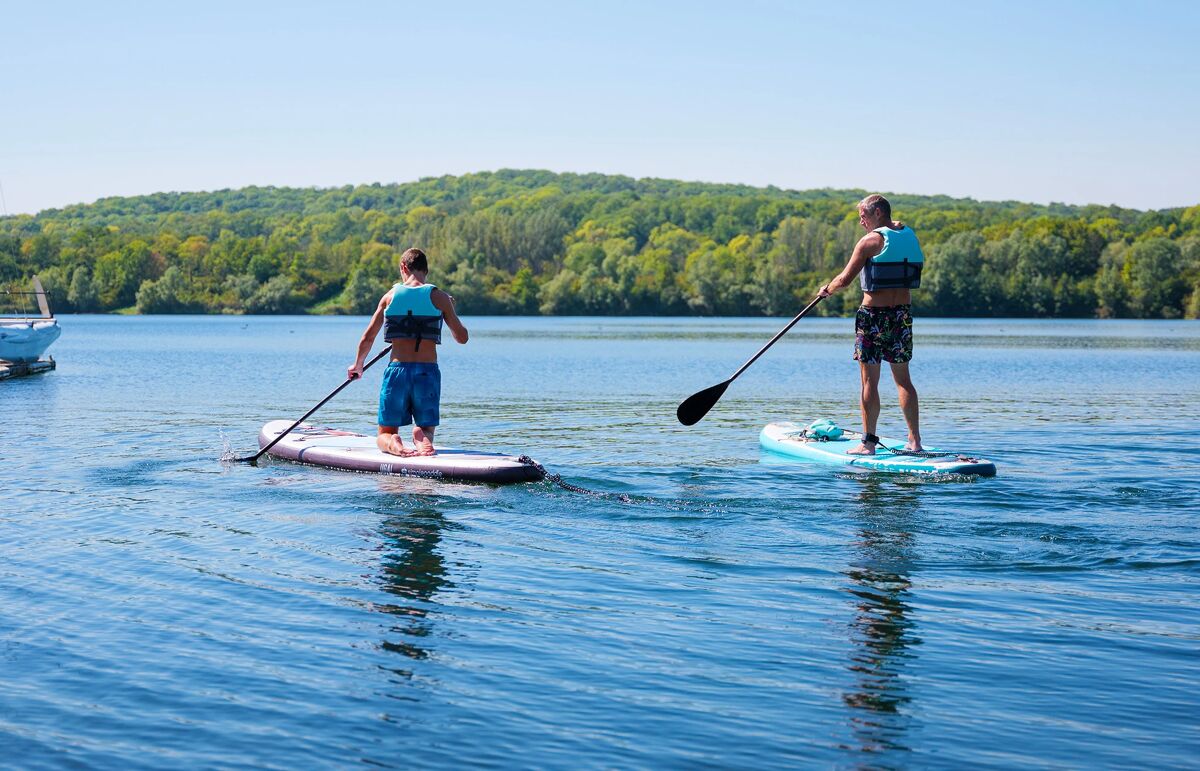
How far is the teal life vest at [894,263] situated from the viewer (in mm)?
12516

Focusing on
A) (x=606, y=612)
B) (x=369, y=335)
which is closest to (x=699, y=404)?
(x=369, y=335)

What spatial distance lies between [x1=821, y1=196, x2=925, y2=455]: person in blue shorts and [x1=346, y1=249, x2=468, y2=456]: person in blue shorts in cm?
407

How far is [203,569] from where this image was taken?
9.02m

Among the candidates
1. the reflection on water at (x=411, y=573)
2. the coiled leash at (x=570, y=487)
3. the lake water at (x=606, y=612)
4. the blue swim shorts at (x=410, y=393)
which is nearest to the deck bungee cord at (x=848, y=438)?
the lake water at (x=606, y=612)

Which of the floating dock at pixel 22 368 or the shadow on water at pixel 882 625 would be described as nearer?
the shadow on water at pixel 882 625

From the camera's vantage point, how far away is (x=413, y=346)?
12617mm

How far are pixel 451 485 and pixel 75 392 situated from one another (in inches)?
746

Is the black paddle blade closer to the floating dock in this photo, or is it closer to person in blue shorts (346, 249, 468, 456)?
person in blue shorts (346, 249, 468, 456)

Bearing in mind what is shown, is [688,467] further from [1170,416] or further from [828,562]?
[1170,416]

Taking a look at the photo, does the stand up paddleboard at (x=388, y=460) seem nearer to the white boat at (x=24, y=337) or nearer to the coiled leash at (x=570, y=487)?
the coiled leash at (x=570, y=487)

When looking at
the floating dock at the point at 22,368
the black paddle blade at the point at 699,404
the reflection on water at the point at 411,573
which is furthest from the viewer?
the floating dock at the point at 22,368

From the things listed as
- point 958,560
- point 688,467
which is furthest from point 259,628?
point 688,467

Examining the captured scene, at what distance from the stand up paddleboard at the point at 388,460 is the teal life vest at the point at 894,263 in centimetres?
400

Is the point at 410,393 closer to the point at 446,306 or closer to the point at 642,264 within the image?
the point at 446,306
